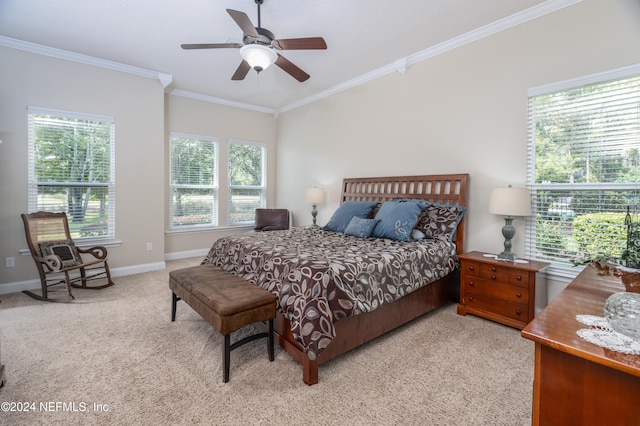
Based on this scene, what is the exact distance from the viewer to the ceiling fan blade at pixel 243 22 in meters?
2.14

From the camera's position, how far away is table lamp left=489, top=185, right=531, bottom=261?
2705 millimetres

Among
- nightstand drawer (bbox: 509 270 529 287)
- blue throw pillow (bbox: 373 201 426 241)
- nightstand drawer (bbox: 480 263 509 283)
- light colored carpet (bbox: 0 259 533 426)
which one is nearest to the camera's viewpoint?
light colored carpet (bbox: 0 259 533 426)

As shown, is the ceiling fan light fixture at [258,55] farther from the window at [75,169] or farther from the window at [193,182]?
the window at [193,182]

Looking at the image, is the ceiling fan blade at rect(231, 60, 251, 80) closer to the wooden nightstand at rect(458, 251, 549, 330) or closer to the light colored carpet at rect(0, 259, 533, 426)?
the light colored carpet at rect(0, 259, 533, 426)

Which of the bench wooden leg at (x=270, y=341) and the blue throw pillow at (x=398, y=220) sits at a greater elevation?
the blue throw pillow at (x=398, y=220)

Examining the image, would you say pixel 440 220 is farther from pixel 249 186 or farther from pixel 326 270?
pixel 249 186

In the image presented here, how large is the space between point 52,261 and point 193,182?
98.0 inches

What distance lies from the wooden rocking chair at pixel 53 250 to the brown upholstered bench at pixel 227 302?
1.83 metres

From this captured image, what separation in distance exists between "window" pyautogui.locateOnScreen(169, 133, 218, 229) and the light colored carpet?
8.71 feet

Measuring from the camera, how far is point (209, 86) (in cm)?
493

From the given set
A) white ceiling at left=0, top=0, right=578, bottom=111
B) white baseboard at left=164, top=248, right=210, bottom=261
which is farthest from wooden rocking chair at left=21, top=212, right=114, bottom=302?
white ceiling at left=0, top=0, right=578, bottom=111

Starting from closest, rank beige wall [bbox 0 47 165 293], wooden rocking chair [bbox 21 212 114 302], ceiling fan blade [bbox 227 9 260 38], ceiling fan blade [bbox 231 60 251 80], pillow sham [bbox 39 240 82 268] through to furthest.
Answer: ceiling fan blade [bbox 227 9 260 38] < ceiling fan blade [bbox 231 60 251 80] < wooden rocking chair [bbox 21 212 114 302] < pillow sham [bbox 39 240 82 268] < beige wall [bbox 0 47 165 293]

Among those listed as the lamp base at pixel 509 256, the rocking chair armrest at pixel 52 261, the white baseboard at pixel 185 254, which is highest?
the lamp base at pixel 509 256

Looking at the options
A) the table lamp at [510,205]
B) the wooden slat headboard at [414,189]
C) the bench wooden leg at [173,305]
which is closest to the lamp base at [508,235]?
the table lamp at [510,205]
